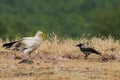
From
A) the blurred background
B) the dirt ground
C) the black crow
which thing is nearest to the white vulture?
the dirt ground

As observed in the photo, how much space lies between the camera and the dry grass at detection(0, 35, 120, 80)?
44.3 ft

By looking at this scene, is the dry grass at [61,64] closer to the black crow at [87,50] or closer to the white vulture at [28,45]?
the black crow at [87,50]

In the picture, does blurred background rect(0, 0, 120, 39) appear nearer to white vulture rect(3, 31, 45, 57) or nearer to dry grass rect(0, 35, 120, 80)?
dry grass rect(0, 35, 120, 80)

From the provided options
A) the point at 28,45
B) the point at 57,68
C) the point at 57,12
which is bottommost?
the point at 57,68

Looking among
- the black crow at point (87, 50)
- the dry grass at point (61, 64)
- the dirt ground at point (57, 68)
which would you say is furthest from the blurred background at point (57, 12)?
the dirt ground at point (57, 68)

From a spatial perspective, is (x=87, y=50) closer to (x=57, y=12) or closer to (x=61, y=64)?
(x=61, y=64)

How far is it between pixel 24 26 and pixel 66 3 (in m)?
60.4

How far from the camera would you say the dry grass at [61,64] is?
13.5 meters

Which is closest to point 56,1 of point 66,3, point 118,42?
point 66,3

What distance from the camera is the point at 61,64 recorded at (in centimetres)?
1537

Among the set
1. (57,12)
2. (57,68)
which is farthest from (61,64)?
(57,12)

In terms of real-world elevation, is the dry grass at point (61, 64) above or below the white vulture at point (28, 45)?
below

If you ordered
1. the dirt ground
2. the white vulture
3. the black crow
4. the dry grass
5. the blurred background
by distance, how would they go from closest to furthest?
the dirt ground
the dry grass
the white vulture
the black crow
the blurred background

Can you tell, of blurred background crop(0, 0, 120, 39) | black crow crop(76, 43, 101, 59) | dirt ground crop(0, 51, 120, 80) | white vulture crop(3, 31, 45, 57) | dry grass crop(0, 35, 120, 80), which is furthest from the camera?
blurred background crop(0, 0, 120, 39)
